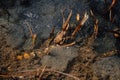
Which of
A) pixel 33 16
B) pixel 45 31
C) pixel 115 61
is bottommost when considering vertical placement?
pixel 115 61

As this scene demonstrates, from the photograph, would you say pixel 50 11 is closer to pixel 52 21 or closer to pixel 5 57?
pixel 52 21

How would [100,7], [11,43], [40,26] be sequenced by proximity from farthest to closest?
[100,7] → [40,26] → [11,43]

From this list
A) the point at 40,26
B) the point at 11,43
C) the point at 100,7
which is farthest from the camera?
the point at 100,7

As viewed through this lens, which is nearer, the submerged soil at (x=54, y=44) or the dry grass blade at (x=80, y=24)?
the submerged soil at (x=54, y=44)

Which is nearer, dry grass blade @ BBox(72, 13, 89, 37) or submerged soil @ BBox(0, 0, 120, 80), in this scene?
submerged soil @ BBox(0, 0, 120, 80)

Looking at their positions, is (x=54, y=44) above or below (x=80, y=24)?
below

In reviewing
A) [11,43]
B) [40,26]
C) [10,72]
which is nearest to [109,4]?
[40,26]

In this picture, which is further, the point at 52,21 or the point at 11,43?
the point at 52,21

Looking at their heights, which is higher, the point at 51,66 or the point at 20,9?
the point at 20,9
